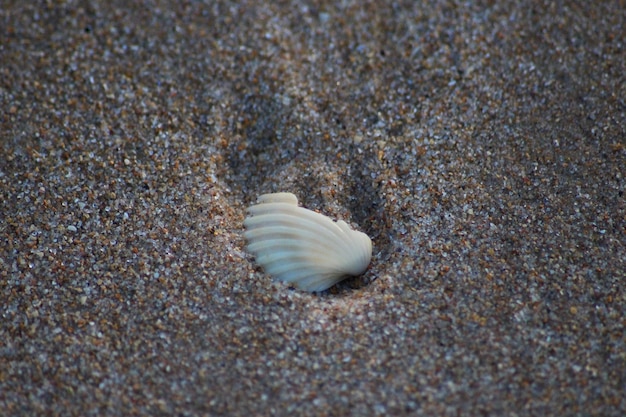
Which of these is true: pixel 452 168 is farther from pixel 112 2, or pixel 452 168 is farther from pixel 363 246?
pixel 112 2

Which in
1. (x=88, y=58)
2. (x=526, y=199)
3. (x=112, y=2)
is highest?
(x=112, y=2)

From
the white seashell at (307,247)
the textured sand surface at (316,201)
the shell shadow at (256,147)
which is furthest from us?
the shell shadow at (256,147)

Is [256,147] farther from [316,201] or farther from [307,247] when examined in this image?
[307,247]

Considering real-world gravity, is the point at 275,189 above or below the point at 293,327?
above

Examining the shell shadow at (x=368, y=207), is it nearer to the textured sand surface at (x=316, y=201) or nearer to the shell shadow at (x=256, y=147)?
the textured sand surface at (x=316, y=201)

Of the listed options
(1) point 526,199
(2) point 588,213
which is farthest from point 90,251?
(2) point 588,213

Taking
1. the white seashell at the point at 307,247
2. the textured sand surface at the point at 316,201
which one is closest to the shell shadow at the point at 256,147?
the textured sand surface at the point at 316,201
